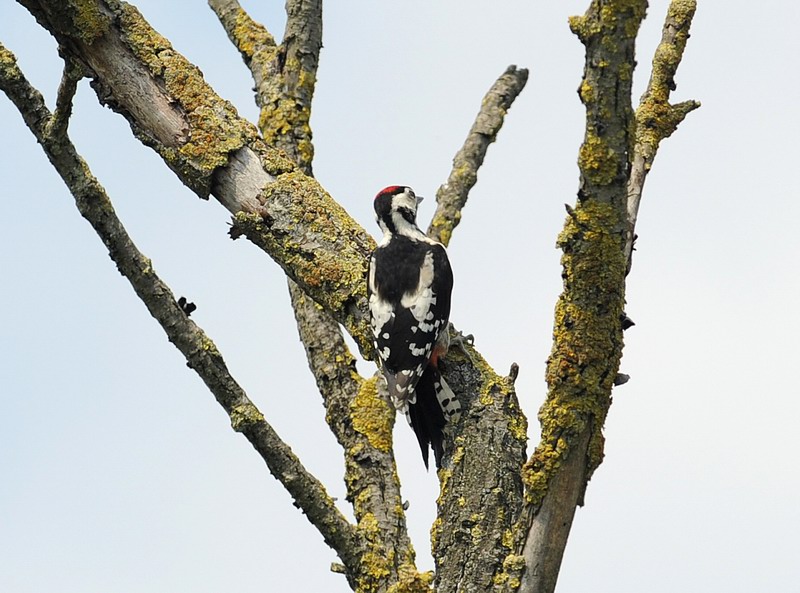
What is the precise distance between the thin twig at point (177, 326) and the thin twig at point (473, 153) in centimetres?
172

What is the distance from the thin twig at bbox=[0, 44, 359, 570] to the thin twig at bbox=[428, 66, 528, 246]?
1716 millimetres

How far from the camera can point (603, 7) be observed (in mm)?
2684

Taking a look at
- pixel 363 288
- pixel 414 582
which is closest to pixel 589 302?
pixel 363 288

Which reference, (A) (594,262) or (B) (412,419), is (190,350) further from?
(A) (594,262)

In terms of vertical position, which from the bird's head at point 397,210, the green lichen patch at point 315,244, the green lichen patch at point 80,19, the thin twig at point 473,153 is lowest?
the green lichen patch at point 315,244

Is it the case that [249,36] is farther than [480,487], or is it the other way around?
[249,36]

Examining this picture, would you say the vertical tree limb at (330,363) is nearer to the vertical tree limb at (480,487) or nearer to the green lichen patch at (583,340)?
the vertical tree limb at (480,487)

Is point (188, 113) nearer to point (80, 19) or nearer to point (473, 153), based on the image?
point (80, 19)

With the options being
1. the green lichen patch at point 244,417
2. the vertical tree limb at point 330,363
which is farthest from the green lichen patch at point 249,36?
the green lichen patch at point 244,417

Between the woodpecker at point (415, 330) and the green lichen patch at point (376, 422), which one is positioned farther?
the green lichen patch at point (376, 422)

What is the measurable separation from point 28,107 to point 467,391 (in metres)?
1.81

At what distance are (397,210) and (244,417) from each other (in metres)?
1.68

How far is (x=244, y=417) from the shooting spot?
3523mm

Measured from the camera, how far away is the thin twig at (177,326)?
11.7 feet
